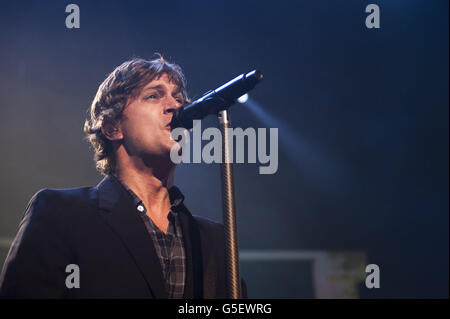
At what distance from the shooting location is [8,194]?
253 centimetres

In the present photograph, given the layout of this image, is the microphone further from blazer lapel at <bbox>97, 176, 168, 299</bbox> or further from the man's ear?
the man's ear

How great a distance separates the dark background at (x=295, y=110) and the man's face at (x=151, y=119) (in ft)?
2.26

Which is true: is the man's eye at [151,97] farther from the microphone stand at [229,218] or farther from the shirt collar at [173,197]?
the microphone stand at [229,218]

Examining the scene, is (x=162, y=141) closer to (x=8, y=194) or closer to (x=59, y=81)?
(x=59, y=81)

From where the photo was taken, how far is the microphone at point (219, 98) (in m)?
1.18

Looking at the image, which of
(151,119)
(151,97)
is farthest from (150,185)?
(151,97)

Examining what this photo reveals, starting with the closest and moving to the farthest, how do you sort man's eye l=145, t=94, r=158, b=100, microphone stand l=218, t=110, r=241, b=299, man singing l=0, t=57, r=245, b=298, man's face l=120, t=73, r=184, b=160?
microphone stand l=218, t=110, r=241, b=299 < man singing l=0, t=57, r=245, b=298 < man's face l=120, t=73, r=184, b=160 < man's eye l=145, t=94, r=158, b=100

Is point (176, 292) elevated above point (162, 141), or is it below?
below

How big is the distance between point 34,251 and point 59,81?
1496mm

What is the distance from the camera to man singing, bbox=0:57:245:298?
1.31 m

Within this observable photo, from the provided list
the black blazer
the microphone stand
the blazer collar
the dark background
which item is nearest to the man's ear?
the blazer collar

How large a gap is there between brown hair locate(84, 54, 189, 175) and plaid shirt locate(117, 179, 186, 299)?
13.5 inches
